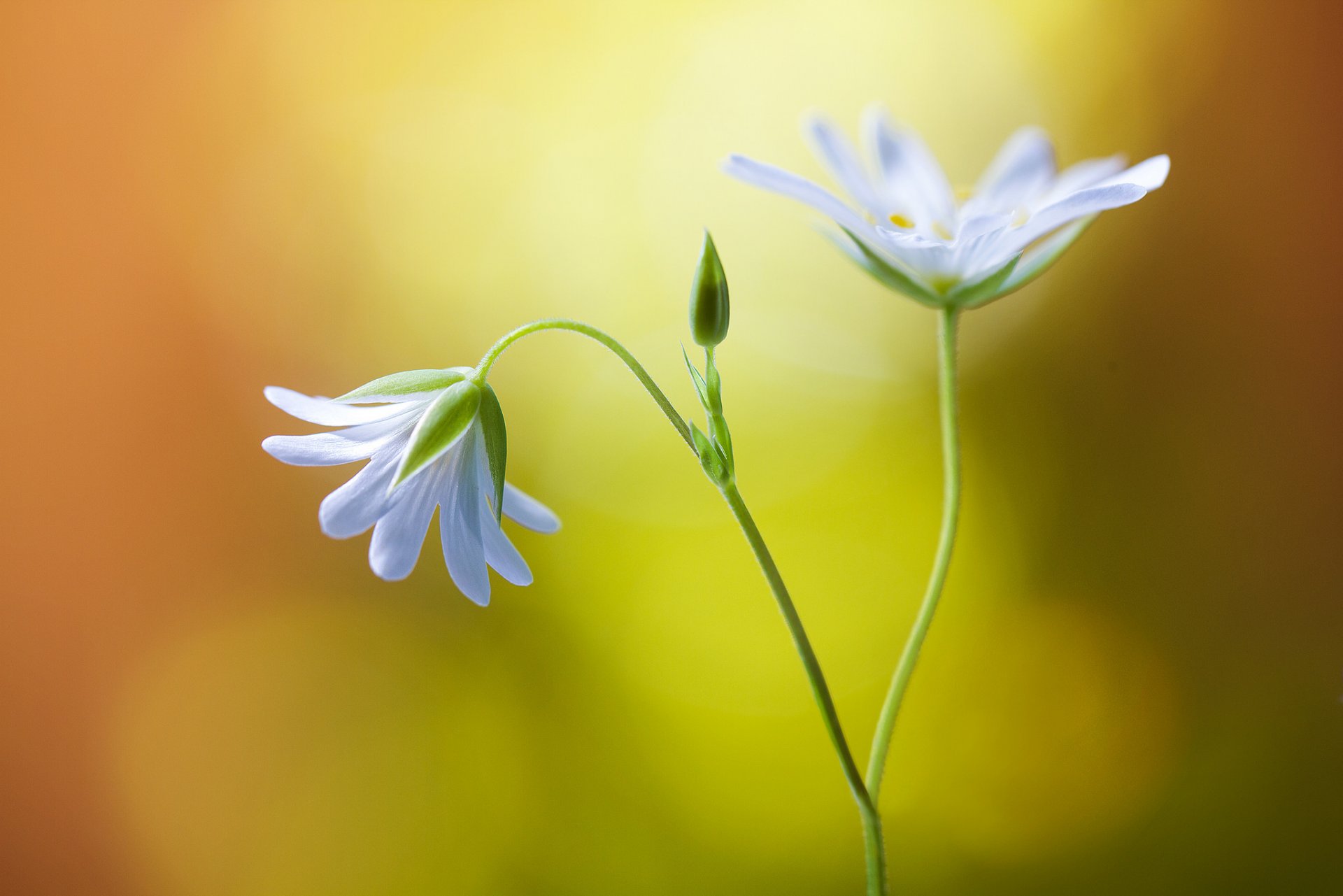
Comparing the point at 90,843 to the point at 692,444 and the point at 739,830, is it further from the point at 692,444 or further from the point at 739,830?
the point at 692,444

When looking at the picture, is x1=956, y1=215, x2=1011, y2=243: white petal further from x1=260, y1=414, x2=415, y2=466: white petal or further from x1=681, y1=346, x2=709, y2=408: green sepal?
x1=260, y1=414, x2=415, y2=466: white petal

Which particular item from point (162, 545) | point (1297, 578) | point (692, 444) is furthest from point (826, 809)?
point (692, 444)

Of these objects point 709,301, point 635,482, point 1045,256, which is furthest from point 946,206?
point 635,482

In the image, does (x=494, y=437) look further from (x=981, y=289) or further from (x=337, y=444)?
(x=981, y=289)

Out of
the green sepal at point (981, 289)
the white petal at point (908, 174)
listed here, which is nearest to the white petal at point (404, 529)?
the green sepal at point (981, 289)

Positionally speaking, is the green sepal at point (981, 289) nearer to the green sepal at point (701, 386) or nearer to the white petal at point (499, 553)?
the green sepal at point (701, 386)

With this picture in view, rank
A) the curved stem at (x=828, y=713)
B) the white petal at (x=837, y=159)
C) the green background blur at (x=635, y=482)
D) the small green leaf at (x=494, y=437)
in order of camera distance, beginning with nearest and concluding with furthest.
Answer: the curved stem at (x=828, y=713) → the small green leaf at (x=494, y=437) → the white petal at (x=837, y=159) → the green background blur at (x=635, y=482)
